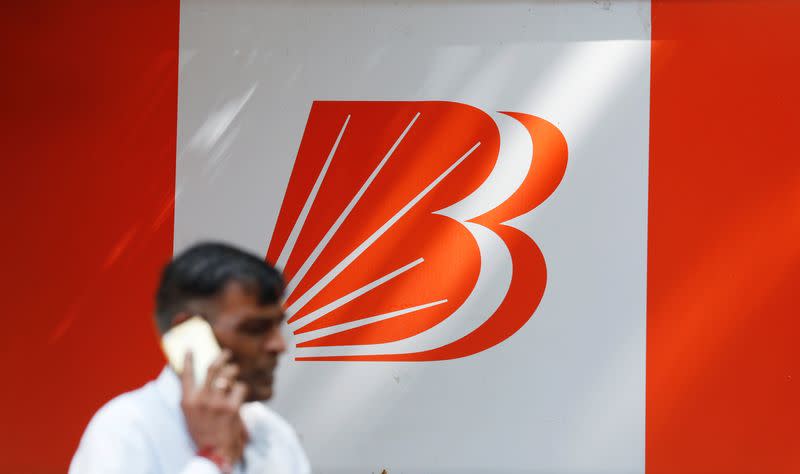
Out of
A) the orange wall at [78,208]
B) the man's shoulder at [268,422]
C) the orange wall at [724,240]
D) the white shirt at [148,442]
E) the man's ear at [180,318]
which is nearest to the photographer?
the white shirt at [148,442]

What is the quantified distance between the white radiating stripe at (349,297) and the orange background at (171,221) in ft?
2.49

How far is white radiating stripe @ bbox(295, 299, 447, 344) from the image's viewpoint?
14.1ft

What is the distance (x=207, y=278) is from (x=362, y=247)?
9.36 ft

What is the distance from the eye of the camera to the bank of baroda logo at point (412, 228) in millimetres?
4254

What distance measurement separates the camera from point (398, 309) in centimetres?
429

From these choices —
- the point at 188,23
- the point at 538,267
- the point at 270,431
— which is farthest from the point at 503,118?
the point at 270,431

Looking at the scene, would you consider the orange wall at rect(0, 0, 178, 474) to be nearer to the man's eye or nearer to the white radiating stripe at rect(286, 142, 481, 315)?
the white radiating stripe at rect(286, 142, 481, 315)

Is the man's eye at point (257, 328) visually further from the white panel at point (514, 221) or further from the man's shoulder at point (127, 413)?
the white panel at point (514, 221)

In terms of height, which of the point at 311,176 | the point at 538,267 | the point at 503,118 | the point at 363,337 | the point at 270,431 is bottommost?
the point at 270,431

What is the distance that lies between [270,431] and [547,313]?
2.80 m

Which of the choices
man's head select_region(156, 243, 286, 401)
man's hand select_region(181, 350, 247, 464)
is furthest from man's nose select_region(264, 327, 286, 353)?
man's hand select_region(181, 350, 247, 464)

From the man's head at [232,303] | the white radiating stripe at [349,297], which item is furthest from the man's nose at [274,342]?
the white radiating stripe at [349,297]

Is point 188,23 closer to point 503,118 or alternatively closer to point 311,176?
point 311,176

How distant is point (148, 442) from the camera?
141 centimetres
